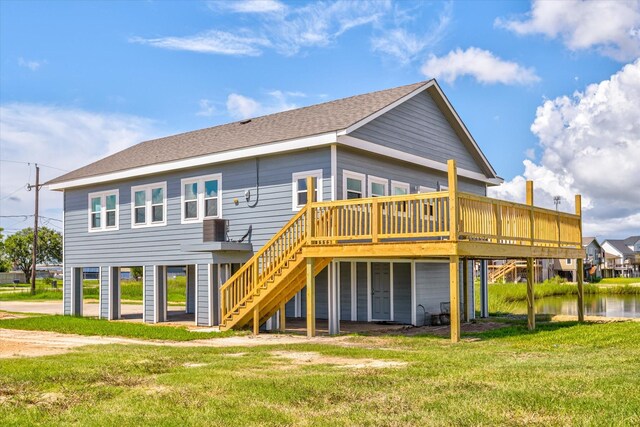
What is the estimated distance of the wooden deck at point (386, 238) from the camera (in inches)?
532

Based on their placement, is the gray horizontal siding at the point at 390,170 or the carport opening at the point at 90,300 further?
the carport opening at the point at 90,300

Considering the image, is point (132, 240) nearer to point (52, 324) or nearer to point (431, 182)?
point (52, 324)

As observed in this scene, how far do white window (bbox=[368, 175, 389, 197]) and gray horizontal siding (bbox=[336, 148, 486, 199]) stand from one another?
11cm

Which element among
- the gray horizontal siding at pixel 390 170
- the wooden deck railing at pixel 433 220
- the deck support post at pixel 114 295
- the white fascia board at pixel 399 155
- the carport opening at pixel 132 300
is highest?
the white fascia board at pixel 399 155

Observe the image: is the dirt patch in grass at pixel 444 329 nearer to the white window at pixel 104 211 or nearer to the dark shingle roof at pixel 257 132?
the dark shingle roof at pixel 257 132

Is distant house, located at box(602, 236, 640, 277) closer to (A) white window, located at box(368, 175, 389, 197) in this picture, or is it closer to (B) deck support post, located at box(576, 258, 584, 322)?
(B) deck support post, located at box(576, 258, 584, 322)

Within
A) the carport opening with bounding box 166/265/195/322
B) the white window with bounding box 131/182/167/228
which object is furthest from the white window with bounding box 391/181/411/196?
the carport opening with bounding box 166/265/195/322

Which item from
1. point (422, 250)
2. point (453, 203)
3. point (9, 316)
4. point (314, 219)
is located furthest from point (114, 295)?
point (453, 203)

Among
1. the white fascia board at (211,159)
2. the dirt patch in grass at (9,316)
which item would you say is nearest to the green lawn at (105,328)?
the dirt patch in grass at (9,316)

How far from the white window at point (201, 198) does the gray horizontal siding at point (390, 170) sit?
13.6 feet

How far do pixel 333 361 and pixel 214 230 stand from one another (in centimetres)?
862

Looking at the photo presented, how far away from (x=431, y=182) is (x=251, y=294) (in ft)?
24.6

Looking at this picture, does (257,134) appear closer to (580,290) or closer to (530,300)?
(530,300)

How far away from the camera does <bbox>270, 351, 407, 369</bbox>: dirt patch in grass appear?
10078mm
